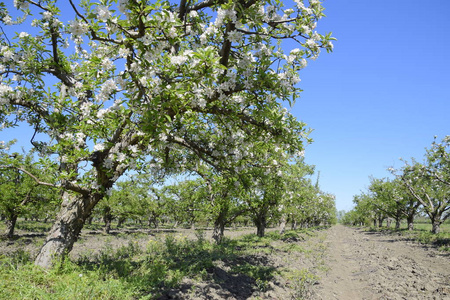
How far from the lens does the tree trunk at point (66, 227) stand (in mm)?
6305

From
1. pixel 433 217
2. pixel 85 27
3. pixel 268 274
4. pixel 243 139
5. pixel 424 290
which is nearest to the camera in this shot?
pixel 85 27

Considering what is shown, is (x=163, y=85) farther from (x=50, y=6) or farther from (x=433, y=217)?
(x=433, y=217)

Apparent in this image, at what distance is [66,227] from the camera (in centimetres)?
648

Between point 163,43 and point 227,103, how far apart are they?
2.30m

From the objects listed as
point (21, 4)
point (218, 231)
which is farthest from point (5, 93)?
point (218, 231)

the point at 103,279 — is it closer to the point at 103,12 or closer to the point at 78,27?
the point at 78,27

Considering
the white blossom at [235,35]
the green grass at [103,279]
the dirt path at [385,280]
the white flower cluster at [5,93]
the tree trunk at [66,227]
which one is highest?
the white blossom at [235,35]

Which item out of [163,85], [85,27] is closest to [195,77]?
[163,85]

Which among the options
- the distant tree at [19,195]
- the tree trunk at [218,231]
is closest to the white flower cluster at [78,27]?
the tree trunk at [218,231]

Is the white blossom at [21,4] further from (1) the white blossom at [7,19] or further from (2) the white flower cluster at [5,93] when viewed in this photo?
(1) the white blossom at [7,19]

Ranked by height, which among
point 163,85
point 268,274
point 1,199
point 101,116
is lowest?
point 268,274

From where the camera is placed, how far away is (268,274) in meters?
9.90

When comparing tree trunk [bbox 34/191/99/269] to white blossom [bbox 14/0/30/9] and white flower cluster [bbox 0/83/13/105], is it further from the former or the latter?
white blossom [bbox 14/0/30/9]

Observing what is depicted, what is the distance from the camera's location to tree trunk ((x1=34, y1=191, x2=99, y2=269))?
630 centimetres
